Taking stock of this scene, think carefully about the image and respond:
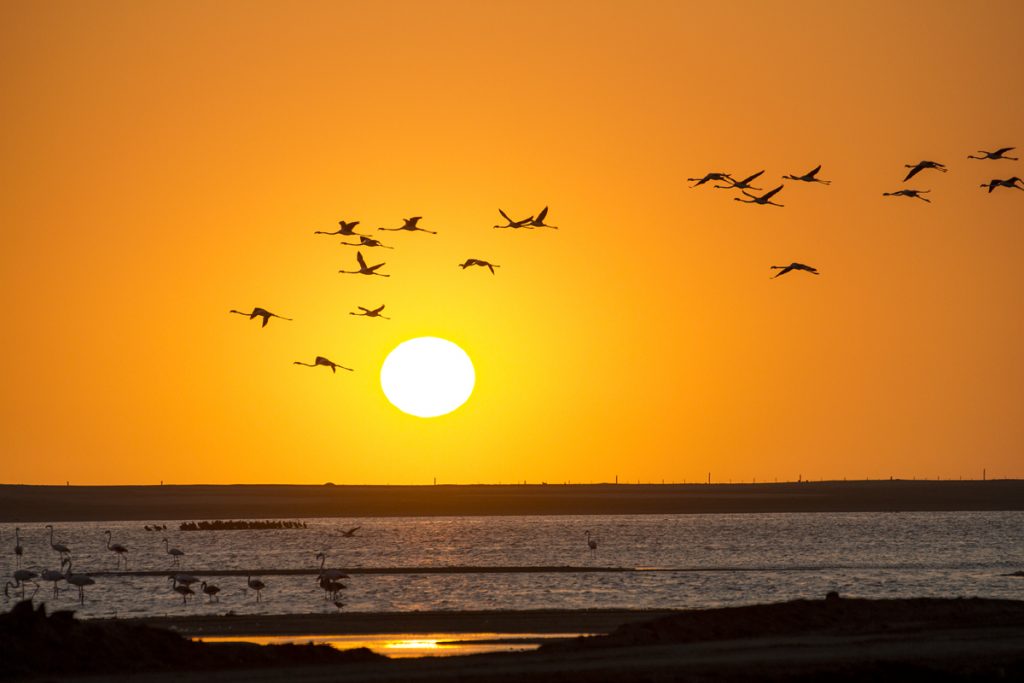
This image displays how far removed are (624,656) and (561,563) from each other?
146ft

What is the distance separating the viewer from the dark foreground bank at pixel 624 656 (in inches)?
1178

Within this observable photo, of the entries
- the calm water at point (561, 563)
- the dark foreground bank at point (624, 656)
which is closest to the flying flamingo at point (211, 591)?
the calm water at point (561, 563)

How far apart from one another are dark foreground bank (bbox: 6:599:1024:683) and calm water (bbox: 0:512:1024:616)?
15.7 m

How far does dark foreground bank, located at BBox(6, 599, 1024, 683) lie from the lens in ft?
98.2

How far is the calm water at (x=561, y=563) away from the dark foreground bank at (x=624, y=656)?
1571cm

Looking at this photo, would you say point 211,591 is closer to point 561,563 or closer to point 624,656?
point 624,656

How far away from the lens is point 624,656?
108ft

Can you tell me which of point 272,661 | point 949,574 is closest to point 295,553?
point 949,574

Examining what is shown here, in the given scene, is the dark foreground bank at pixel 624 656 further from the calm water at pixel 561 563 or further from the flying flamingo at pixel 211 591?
the flying flamingo at pixel 211 591

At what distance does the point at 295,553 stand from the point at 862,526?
60374 mm

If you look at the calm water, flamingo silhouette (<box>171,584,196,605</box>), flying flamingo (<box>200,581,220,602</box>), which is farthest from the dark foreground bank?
flying flamingo (<box>200,581,220,602</box>)

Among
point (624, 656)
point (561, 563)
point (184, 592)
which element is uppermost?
point (561, 563)

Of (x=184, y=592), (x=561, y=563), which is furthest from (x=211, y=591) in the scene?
(x=561, y=563)

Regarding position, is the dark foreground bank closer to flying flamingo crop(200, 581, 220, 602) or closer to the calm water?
the calm water
